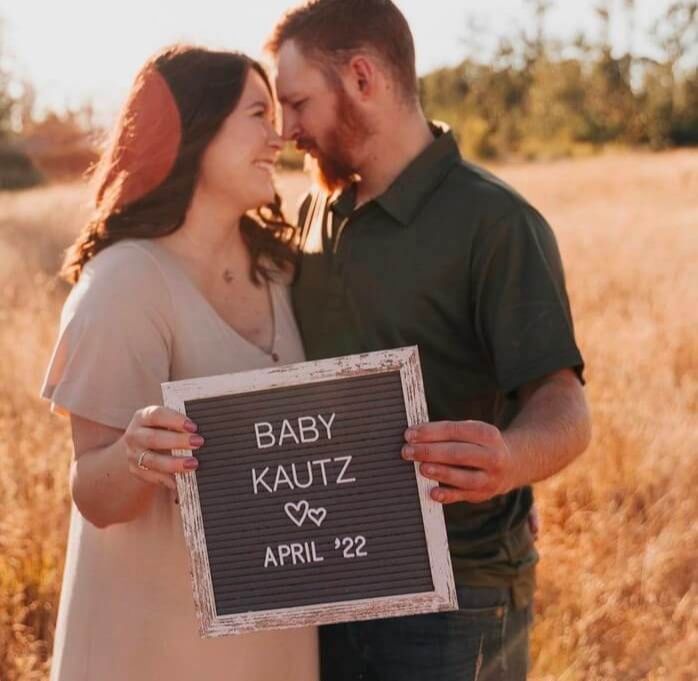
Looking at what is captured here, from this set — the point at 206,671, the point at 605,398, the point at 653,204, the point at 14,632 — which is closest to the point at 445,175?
the point at 206,671

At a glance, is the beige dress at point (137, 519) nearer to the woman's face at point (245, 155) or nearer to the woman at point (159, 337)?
the woman at point (159, 337)

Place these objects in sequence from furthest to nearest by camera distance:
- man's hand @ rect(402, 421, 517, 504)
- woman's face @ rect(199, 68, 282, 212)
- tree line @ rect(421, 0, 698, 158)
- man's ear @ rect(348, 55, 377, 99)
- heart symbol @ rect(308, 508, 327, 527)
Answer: tree line @ rect(421, 0, 698, 158), man's ear @ rect(348, 55, 377, 99), woman's face @ rect(199, 68, 282, 212), heart symbol @ rect(308, 508, 327, 527), man's hand @ rect(402, 421, 517, 504)

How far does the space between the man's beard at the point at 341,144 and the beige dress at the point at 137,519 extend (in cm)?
55

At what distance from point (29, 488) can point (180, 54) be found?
229 cm

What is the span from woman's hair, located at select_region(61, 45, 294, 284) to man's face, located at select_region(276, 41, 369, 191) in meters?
0.18

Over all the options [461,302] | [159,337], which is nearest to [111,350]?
[159,337]

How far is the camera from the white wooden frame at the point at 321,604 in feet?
6.63

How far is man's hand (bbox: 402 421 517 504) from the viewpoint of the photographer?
6.48ft

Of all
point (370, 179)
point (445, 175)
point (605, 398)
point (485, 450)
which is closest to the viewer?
point (485, 450)

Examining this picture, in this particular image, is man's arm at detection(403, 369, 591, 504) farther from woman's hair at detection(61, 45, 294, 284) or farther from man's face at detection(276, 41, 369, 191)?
woman's hair at detection(61, 45, 294, 284)

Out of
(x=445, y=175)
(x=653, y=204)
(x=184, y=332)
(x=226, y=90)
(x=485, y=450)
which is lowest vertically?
(x=653, y=204)

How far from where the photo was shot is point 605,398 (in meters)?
5.52

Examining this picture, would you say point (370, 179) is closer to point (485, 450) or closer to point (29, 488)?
point (485, 450)

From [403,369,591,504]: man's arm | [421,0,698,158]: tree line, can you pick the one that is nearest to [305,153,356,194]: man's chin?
[403,369,591,504]: man's arm
